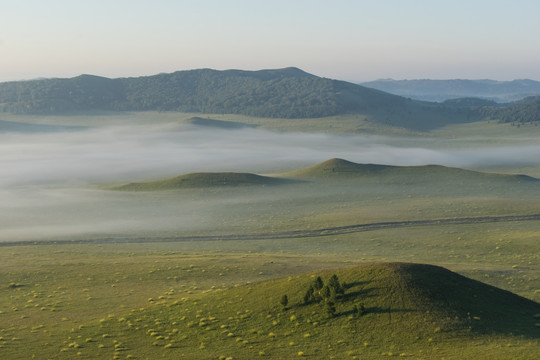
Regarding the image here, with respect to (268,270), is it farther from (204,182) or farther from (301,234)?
(204,182)

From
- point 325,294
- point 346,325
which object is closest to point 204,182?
point 325,294

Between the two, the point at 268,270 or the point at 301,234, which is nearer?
the point at 268,270

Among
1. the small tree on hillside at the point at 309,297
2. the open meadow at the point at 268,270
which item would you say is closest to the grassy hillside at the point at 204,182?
the open meadow at the point at 268,270

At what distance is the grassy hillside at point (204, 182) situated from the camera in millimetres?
165125

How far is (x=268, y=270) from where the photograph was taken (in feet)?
240

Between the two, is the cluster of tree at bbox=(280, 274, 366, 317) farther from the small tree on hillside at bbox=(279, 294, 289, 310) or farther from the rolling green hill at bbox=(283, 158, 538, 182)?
the rolling green hill at bbox=(283, 158, 538, 182)

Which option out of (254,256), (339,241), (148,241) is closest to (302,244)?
(339,241)

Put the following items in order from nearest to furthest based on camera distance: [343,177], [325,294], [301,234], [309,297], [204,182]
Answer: [325,294] < [309,297] < [301,234] < [204,182] < [343,177]

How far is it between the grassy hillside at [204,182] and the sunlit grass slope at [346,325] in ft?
358

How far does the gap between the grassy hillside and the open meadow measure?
1.62 meters

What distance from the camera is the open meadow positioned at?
46.1 metres

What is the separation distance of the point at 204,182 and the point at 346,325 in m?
123

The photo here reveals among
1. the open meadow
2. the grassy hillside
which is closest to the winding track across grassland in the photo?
the open meadow

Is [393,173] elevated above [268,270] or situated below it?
above
